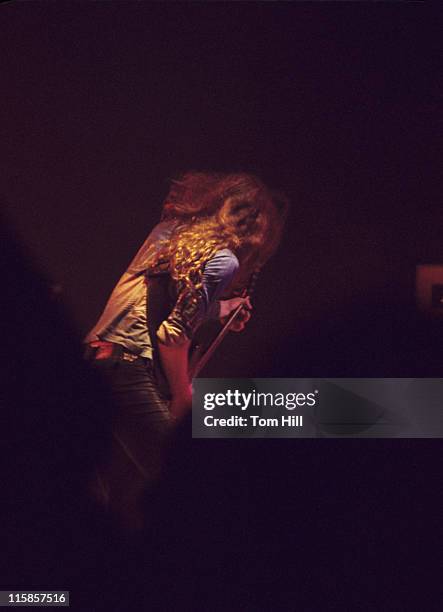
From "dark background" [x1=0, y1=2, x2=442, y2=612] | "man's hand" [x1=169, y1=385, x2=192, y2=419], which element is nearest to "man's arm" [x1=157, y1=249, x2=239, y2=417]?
"man's hand" [x1=169, y1=385, x2=192, y2=419]

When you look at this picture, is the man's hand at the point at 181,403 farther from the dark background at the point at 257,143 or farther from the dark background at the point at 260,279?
the dark background at the point at 257,143

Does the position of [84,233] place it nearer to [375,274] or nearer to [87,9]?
[87,9]

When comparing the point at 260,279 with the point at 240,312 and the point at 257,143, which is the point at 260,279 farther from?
the point at 257,143

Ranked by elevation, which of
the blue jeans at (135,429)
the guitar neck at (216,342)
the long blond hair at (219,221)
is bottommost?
the blue jeans at (135,429)

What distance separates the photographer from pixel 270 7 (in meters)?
2.43

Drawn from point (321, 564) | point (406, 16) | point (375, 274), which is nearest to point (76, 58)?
point (406, 16)

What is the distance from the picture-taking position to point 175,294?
248cm

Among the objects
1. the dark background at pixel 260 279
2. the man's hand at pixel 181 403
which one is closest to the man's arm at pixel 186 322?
the man's hand at pixel 181 403

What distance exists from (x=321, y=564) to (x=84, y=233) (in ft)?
5.35

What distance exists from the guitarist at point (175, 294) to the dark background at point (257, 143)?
0.20ft

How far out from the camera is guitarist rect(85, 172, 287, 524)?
2.47m

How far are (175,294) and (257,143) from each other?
2.24 feet

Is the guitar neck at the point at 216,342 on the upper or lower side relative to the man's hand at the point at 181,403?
upper

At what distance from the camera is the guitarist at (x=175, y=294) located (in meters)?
2.47
